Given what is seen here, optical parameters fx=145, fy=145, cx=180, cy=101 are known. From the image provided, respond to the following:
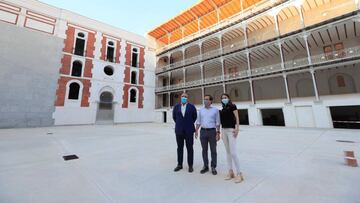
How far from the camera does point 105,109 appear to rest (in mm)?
17281

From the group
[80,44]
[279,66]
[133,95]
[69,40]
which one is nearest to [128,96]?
[133,95]

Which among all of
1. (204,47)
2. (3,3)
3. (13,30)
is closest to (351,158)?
(204,47)

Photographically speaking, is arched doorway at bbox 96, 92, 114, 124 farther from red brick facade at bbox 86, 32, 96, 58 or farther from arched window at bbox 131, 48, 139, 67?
arched window at bbox 131, 48, 139, 67

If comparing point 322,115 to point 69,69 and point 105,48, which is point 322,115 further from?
point 69,69

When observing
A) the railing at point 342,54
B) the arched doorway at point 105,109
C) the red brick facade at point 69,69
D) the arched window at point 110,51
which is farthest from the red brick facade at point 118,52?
the railing at point 342,54

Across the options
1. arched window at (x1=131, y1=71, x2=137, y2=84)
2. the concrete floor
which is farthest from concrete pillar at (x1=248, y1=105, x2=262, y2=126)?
arched window at (x1=131, y1=71, x2=137, y2=84)

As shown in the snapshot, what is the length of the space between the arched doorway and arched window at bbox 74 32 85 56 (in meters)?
5.17

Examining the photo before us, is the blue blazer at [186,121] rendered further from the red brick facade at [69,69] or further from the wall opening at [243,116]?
the red brick facade at [69,69]

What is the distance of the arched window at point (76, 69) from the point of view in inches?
623

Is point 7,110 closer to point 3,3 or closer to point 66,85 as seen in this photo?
point 66,85

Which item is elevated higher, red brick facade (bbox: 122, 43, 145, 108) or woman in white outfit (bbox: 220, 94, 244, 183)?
red brick facade (bbox: 122, 43, 145, 108)

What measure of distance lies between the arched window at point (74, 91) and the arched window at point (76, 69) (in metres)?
1.10

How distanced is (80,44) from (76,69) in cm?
307

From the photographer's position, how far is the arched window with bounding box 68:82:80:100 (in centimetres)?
1534
